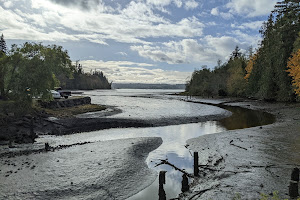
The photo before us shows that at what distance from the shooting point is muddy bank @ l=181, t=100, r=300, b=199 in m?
9.12

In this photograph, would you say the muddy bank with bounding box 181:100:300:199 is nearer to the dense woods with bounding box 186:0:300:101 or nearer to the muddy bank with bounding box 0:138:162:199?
the muddy bank with bounding box 0:138:162:199

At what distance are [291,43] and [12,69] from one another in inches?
1907

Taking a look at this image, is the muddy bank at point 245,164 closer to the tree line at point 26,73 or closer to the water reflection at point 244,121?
the water reflection at point 244,121

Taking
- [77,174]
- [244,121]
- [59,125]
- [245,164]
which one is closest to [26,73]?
[59,125]

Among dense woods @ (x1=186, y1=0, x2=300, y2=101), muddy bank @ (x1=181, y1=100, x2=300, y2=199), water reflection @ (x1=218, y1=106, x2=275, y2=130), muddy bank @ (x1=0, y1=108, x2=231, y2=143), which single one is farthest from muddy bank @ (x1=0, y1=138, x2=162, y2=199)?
dense woods @ (x1=186, y1=0, x2=300, y2=101)

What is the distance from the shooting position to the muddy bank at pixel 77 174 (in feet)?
32.0

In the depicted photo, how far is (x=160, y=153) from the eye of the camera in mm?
16469

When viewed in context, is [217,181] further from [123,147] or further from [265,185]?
[123,147]

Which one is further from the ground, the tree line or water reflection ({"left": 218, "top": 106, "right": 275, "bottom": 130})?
the tree line

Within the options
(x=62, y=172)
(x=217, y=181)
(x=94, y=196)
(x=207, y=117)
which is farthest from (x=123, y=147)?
(x=207, y=117)

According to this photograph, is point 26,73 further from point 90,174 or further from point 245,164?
point 245,164

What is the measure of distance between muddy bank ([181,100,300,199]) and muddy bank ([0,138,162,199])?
3.32 m

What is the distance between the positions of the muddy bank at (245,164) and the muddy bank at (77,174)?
3.32 metres

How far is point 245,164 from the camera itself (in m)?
12.2
